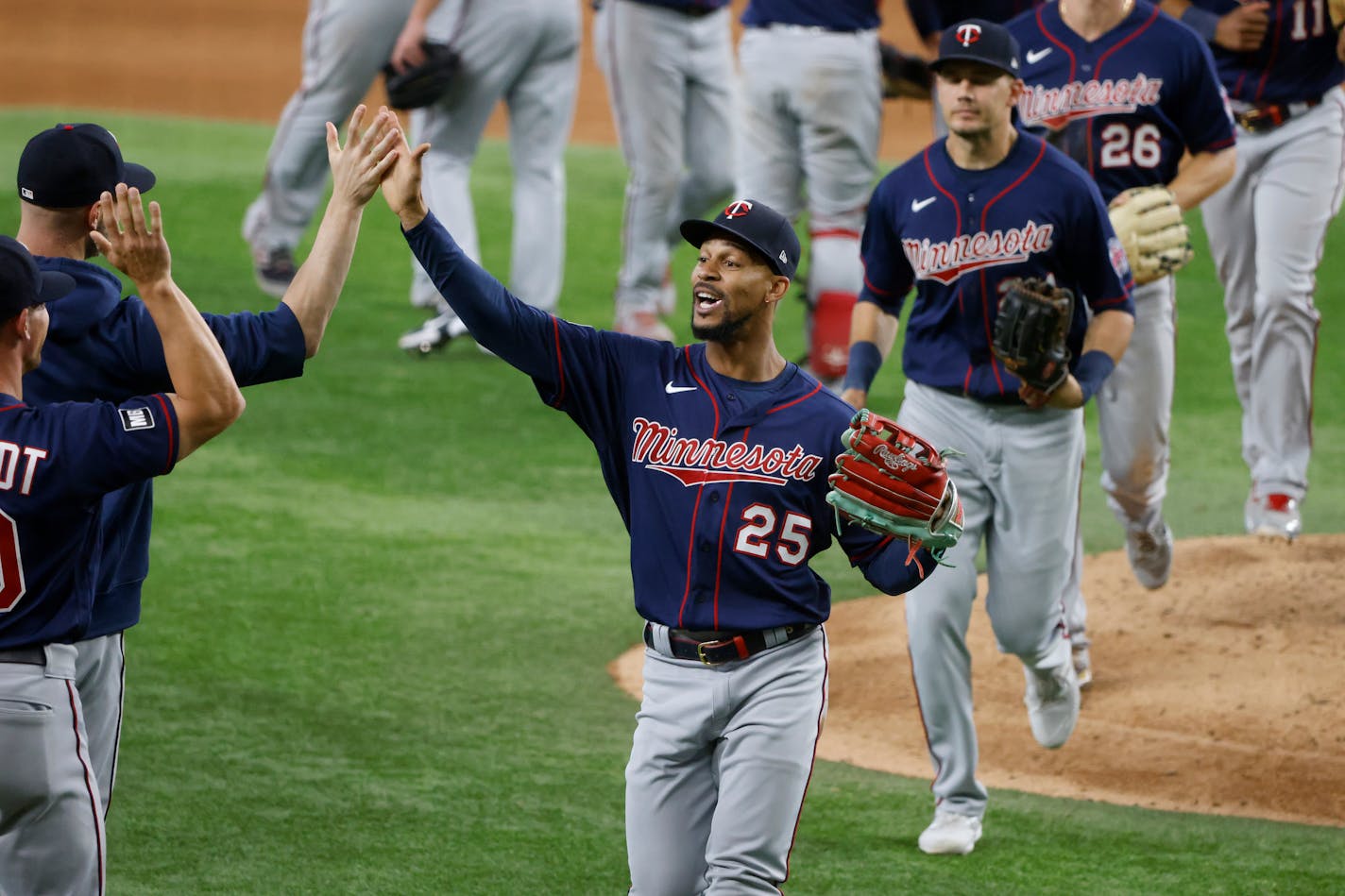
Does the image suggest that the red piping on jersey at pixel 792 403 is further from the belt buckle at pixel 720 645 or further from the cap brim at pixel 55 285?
the cap brim at pixel 55 285

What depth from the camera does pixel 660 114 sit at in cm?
920

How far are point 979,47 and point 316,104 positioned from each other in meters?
5.01

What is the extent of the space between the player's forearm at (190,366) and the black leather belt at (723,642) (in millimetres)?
1016

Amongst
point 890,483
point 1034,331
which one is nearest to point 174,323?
point 890,483

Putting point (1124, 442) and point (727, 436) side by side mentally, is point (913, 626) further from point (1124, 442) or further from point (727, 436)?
point (1124, 442)

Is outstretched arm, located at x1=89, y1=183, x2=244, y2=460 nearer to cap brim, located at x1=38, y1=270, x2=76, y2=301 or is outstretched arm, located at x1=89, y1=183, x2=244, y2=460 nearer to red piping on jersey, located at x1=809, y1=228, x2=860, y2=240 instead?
cap brim, located at x1=38, y1=270, x2=76, y2=301

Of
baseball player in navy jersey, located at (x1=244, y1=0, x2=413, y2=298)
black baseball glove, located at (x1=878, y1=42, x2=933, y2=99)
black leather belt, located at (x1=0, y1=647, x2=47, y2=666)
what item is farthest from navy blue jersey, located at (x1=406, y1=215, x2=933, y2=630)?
baseball player in navy jersey, located at (x1=244, y1=0, x2=413, y2=298)

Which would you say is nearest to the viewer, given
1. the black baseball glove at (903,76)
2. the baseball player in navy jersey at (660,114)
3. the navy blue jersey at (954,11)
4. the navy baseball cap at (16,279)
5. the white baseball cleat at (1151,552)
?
the navy baseball cap at (16,279)

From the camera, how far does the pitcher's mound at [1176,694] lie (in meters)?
5.44

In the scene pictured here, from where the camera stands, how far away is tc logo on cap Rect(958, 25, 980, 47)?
16.4ft

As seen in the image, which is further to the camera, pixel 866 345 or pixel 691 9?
pixel 691 9

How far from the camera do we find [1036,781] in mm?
5512

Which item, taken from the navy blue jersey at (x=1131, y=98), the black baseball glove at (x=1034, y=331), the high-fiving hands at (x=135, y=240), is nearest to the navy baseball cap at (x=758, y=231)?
the black baseball glove at (x=1034, y=331)

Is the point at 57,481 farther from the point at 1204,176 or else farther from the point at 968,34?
the point at 1204,176
